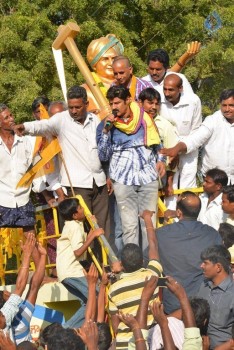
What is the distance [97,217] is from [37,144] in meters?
1.06

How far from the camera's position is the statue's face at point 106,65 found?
11578 mm

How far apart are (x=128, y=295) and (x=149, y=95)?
2879 millimetres

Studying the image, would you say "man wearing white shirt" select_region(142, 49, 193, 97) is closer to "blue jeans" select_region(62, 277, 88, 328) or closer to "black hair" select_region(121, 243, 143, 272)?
"blue jeans" select_region(62, 277, 88, 328)

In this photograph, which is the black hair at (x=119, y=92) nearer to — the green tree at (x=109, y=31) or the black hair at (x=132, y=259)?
the black hair at (x=132, y=259)

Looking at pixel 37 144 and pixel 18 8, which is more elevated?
pixel 18 8

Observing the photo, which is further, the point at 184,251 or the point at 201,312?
the point at 184,251

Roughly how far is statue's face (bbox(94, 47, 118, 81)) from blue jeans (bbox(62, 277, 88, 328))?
2647 millimetres

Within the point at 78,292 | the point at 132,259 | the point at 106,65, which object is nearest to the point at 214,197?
the point at 78,292

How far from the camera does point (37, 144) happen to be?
11047 millimetres

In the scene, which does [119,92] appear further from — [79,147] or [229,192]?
[229,192]

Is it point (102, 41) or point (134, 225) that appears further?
point (102, 41)

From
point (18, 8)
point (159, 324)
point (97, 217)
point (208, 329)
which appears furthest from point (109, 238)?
point (18, 8)

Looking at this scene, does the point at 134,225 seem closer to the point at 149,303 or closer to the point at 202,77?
the point at 149,303

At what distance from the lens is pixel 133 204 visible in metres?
10.1
